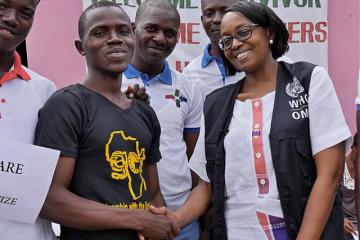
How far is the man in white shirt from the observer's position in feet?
7.14

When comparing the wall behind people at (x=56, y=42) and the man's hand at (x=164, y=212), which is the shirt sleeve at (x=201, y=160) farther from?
the wall behind people at (x=56, y=42)

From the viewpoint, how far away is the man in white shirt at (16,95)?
218 cm

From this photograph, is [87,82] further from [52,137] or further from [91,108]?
[52,137]

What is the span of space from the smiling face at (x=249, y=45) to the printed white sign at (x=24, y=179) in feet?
2.94

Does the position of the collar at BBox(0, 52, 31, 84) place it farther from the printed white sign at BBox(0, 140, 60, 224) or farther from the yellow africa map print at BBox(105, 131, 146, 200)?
the yellow africa map print at BBox(105, 131, 146, 200)

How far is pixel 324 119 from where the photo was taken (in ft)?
7.79

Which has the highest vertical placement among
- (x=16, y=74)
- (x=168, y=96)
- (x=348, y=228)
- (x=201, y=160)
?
(x=16, y=74)

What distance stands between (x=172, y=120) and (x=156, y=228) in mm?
891

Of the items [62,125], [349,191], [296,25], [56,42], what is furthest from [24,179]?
[349,191]

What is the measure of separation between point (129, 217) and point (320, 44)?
2.50 metres

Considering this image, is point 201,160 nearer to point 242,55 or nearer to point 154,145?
point 154,145

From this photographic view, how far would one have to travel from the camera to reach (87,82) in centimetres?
239

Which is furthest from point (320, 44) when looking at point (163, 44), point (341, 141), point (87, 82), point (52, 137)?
point (52, 137)

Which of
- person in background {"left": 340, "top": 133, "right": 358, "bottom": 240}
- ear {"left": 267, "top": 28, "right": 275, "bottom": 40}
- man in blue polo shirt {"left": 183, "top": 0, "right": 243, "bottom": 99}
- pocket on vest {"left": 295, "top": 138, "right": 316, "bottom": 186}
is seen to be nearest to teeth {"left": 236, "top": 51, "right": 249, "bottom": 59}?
ear {"left": 267, "top": 28, "right": 275, "bottom": 40}
